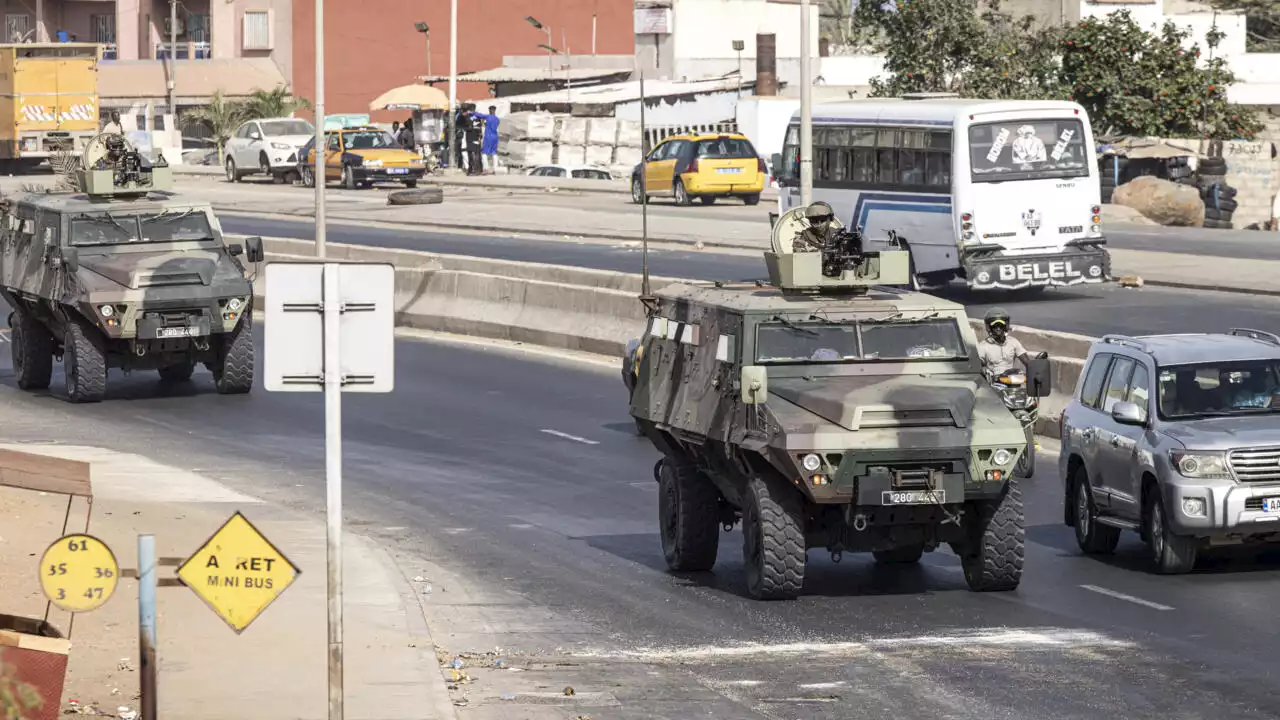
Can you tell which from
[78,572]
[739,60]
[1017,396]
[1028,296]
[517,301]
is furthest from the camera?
[739,60]

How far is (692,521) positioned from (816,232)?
7.72ft

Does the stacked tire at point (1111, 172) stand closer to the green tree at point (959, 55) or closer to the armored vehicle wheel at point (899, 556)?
the green tree at point (959, 55)

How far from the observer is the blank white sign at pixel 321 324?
915cm

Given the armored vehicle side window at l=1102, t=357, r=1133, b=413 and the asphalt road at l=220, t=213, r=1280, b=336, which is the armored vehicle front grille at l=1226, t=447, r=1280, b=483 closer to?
the armored vehicle side window at l=1102, t=357, r=1133, b=413

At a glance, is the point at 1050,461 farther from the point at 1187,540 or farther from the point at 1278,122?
the point at 1278,122

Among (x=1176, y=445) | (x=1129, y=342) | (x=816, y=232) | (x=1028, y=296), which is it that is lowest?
(x=1176, y=445)

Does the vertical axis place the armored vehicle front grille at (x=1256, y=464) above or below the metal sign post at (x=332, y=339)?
below

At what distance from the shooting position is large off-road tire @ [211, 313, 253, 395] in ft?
81.0

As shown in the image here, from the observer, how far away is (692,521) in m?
15.1

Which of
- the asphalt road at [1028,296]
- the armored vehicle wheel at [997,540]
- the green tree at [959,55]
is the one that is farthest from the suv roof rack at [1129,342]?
the green tree at [959,55]

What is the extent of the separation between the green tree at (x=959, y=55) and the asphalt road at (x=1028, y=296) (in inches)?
686

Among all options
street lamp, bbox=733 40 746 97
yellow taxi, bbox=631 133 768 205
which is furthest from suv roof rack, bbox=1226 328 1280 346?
street lamp, bbox=733 40 746 97

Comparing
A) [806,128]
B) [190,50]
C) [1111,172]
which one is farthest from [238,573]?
[190,50]

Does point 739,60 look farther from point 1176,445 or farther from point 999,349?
point 1176,445
